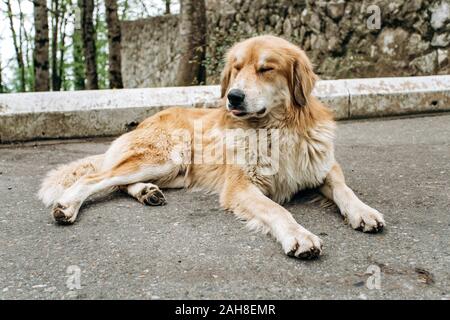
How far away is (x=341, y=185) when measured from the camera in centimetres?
332

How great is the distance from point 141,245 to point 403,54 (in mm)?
7233

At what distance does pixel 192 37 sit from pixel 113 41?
158 centimetres

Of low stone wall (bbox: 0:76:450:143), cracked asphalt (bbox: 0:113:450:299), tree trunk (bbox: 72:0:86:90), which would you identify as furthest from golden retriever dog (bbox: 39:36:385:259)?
tree trunk (bbox: 72:0:86:90)

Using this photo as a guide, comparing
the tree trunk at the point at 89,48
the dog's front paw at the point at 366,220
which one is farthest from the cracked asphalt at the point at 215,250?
the tree trunk at the point at 89,48

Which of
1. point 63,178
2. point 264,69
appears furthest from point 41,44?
point 264,69

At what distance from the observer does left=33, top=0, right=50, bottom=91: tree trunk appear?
8852 millimetres

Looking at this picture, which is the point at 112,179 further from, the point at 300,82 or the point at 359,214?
the point at 359,214

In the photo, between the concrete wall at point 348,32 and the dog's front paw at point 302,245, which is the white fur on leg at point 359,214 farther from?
the concrete wall at point 348,32

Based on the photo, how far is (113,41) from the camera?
8664 mm

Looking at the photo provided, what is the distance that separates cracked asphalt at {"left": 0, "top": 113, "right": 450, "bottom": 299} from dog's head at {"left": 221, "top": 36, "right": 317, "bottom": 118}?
0.76 metres

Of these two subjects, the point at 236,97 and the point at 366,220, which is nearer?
the point at 366,220

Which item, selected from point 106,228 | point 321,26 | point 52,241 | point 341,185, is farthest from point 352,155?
point 321,26

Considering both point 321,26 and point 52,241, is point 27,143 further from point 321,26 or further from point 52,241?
point 321,26

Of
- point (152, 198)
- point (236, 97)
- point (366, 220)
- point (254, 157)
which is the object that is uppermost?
point (236, 97)
